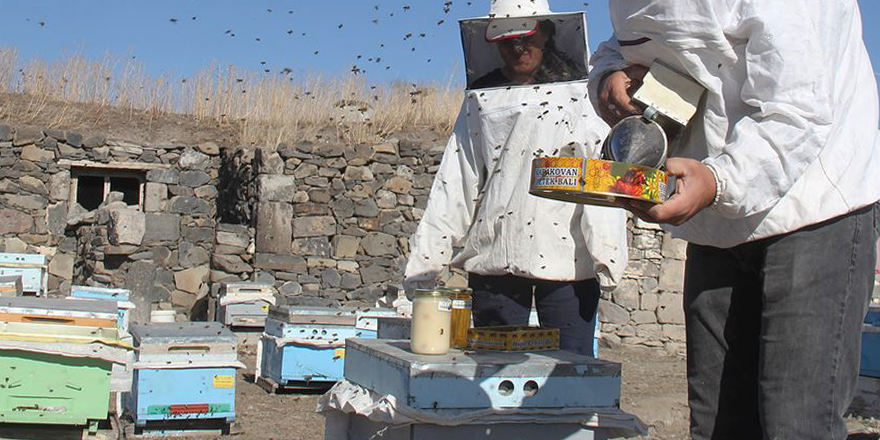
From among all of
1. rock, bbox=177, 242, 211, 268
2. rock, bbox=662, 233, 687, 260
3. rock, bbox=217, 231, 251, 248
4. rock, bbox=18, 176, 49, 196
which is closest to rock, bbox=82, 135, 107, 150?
rock, bbox=18, 176, 49, 196

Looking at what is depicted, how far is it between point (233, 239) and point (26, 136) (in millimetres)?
2544

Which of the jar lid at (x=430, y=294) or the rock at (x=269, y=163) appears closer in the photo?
the jar lid at (x=430, y=294)

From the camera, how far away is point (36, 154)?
983cm

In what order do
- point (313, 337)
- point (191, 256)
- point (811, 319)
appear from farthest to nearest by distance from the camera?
point (191, 256) < point (313, 337) < point (811, 319)

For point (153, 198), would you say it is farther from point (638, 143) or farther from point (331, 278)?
point (638, 143)

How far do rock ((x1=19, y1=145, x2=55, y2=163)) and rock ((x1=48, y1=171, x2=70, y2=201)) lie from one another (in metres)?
0.19

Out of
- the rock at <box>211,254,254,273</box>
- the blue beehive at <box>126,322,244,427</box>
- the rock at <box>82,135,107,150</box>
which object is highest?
the rock at <box>82,135,107,150</box>

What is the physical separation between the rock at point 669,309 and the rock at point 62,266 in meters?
6.41

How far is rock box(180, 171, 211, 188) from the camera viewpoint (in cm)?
1033

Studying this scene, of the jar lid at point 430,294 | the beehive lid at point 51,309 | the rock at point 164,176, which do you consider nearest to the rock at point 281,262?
the rock at point 164,176

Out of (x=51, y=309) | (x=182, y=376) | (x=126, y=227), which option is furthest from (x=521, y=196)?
(x=126, y=227)

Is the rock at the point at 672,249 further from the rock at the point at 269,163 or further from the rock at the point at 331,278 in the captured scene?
the rock at the point at 269,163

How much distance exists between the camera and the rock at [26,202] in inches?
383

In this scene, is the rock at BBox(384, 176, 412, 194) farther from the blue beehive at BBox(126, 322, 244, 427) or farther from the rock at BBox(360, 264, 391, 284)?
the blue beehive at BBox(126, 322, 244, 427)
